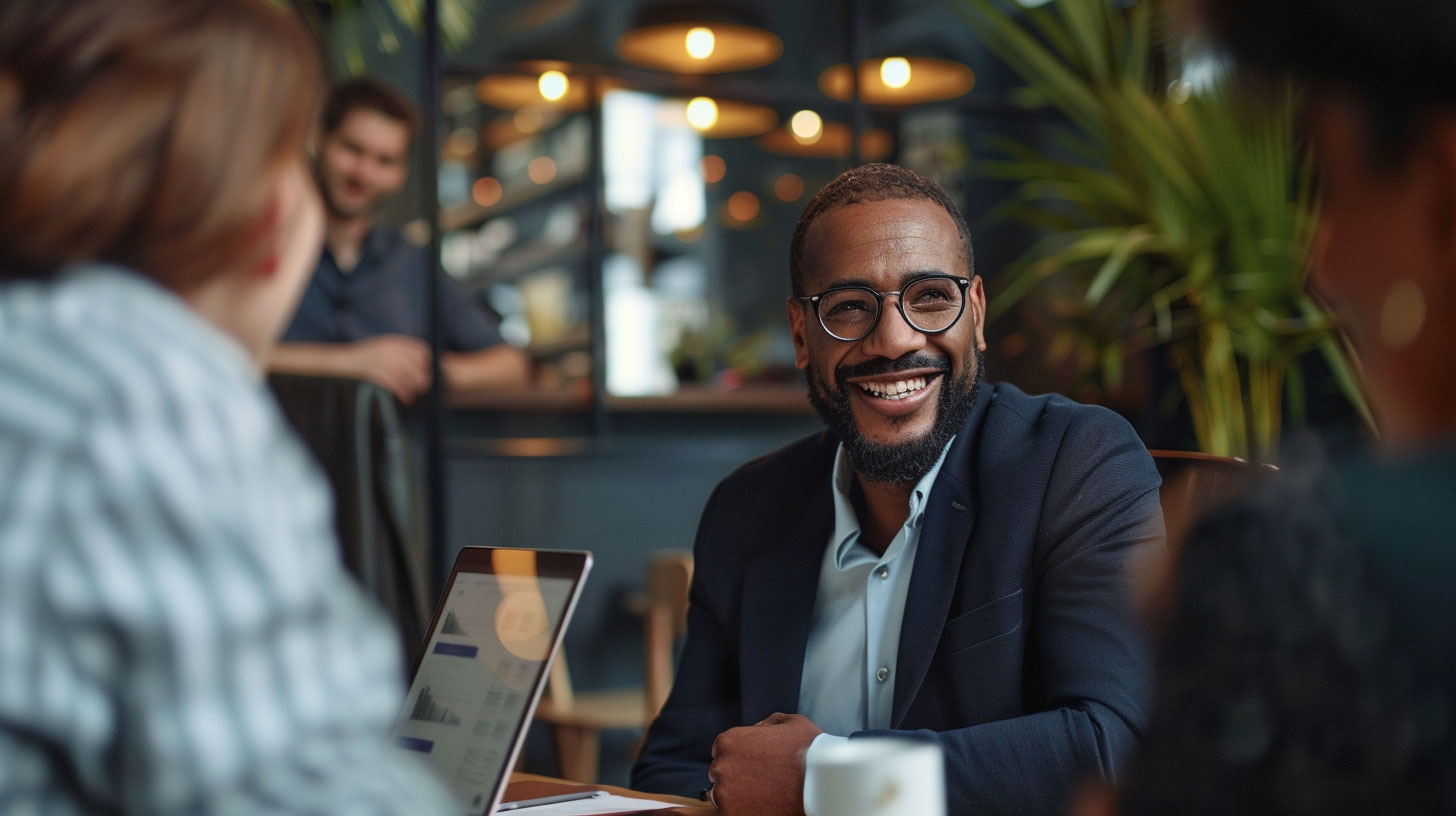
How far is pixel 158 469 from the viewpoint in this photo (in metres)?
0.65

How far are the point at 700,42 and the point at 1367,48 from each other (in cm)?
479

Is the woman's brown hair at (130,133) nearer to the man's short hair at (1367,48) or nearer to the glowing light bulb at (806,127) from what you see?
the man's short hair at (1367,48)

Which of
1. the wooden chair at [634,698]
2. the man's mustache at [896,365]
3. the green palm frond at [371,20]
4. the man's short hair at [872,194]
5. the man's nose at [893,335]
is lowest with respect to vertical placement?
the wooden chair at [634,698]

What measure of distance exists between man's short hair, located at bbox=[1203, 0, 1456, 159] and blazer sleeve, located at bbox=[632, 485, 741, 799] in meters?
1.13

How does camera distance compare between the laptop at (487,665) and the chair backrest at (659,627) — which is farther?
the chair backrest at (659,627)

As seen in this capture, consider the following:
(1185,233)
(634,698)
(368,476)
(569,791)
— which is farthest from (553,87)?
(569,791)

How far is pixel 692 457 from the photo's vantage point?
4.80 m

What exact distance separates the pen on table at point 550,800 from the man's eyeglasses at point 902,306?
2.18 ft

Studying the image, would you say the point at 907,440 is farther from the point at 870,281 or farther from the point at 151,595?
the point at 151,595

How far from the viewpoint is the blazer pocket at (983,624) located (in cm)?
151

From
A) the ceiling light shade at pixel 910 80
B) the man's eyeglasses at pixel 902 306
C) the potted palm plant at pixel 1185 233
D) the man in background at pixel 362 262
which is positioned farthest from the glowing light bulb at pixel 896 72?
the man's eyeglasses at pixel 902 306

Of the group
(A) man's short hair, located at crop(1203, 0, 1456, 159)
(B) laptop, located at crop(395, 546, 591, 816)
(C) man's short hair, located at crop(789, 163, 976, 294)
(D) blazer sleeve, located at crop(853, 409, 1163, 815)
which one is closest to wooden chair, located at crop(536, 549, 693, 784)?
(C) man's short hair, located at crop(789, 163, 976, 294)

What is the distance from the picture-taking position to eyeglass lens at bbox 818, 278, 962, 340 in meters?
1.71

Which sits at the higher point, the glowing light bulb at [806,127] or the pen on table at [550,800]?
the glowing light bulb at [806,127]
